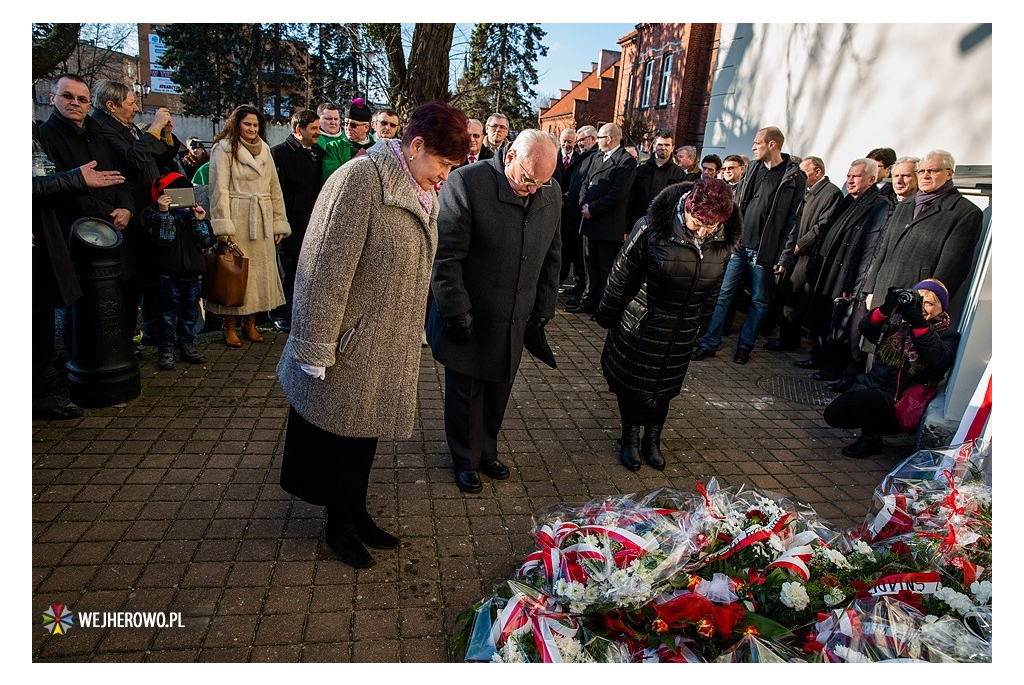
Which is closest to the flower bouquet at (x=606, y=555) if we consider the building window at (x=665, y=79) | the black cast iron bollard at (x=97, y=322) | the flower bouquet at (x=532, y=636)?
the flower bouquet at (x=532, y=636)

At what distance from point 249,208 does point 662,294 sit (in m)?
3.90

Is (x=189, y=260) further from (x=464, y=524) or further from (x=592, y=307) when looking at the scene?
(x=592, y=307)

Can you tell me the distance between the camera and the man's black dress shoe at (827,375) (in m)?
6.72

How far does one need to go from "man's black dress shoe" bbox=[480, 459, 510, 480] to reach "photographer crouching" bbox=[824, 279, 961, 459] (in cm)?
266

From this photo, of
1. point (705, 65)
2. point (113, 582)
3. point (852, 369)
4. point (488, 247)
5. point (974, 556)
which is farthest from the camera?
point (705, 65)

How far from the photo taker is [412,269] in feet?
8.96

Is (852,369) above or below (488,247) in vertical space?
below

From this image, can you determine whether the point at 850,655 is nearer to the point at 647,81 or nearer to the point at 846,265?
the point at 846,265

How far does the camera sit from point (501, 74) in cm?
1488

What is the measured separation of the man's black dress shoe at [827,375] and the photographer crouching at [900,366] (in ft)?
→ 5.20

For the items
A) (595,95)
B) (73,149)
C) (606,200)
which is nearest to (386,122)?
(606,200)

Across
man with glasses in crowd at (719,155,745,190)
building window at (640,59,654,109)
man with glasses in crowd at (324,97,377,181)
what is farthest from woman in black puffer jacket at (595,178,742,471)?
building window at (640,59,654,109)

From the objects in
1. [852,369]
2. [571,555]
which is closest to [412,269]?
[571,555]

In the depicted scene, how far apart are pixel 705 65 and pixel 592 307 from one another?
14.4m
